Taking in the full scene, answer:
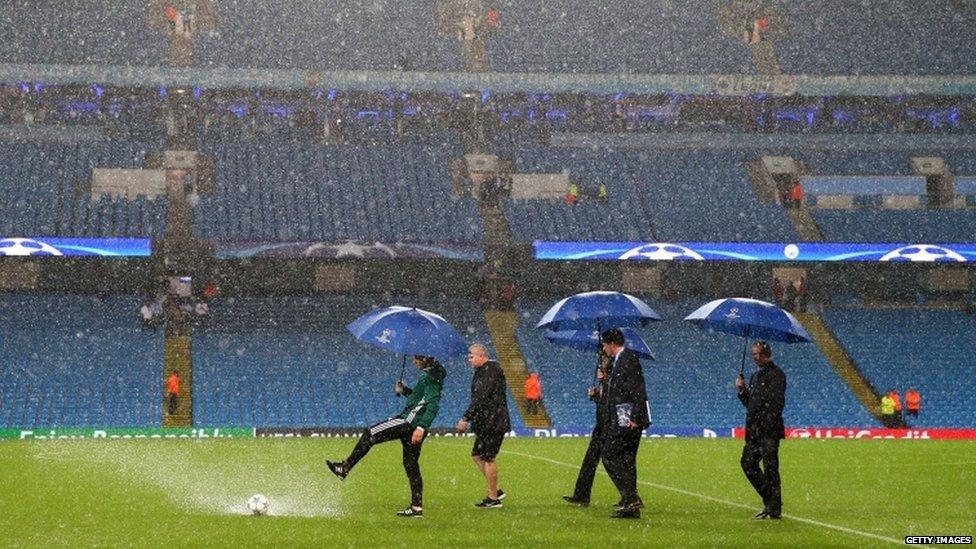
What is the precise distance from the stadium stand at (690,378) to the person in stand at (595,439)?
2570cm

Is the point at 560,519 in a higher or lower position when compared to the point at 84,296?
lower

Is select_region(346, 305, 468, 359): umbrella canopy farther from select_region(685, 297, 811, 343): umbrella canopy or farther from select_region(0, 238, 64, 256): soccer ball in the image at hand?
select_region(0, 238, 64, 256): soccer ball

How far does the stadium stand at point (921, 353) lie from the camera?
1908 inches

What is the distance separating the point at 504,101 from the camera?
5916cm

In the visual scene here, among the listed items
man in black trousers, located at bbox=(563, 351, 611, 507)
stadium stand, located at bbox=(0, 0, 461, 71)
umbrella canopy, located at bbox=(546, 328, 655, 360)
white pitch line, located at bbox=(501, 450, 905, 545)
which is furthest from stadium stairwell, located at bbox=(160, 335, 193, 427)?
man in black trousers, located at bbox=(563, 351, 611, 507)

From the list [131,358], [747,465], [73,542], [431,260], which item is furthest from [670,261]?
[73,542]

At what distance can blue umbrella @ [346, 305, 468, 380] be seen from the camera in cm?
1694

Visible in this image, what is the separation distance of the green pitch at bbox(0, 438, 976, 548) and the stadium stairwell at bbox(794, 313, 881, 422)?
1350 cm

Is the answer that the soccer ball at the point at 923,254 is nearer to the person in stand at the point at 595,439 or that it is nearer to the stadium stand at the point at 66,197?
the stadium stand at the point at 66,197

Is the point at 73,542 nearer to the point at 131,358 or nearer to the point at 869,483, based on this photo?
the point at 869,483

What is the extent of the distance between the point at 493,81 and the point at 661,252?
10456mm

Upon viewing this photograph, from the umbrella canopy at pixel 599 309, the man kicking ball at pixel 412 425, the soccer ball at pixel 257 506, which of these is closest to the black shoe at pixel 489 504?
the man kicking ball at pixel 412 425

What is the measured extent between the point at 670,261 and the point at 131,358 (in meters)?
19.4

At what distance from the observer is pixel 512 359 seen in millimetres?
49906
